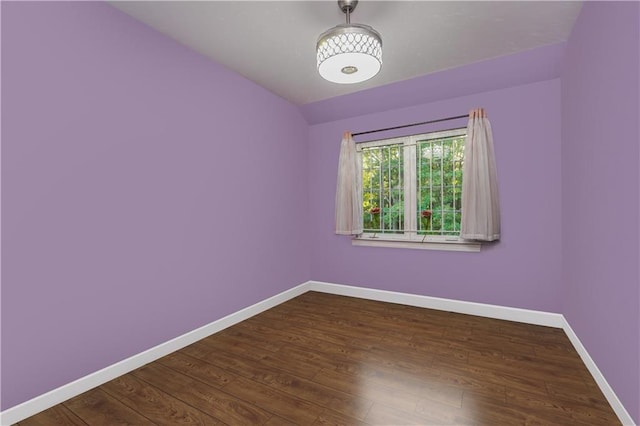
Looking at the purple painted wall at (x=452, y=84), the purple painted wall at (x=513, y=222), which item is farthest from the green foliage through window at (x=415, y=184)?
the purple painted wall at (x=452, y=84)

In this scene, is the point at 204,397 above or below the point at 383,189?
below

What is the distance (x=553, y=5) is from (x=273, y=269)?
3354mm

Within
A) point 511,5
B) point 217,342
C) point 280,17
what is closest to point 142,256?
point 217,342

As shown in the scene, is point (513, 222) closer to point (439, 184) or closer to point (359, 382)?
point (439, 184)

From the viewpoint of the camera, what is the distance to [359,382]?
1864 millimetres

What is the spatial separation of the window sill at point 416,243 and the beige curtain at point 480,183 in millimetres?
184

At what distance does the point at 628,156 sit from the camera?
142 centimetres

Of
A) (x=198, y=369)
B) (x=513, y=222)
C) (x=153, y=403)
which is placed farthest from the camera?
(x=513, y=222)

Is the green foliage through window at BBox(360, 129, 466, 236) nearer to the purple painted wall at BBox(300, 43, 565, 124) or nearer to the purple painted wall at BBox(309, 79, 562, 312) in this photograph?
the purple painted wall at BBox(309, 79, 562, 312)

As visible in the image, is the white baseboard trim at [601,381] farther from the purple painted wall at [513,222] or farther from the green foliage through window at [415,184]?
the green foliage through window at [415,184]

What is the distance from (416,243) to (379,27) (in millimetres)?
2260

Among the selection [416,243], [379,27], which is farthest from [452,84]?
[416,243]

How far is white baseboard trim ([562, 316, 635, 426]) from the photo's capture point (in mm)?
1441

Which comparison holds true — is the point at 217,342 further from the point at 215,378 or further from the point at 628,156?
the point at 628,156
